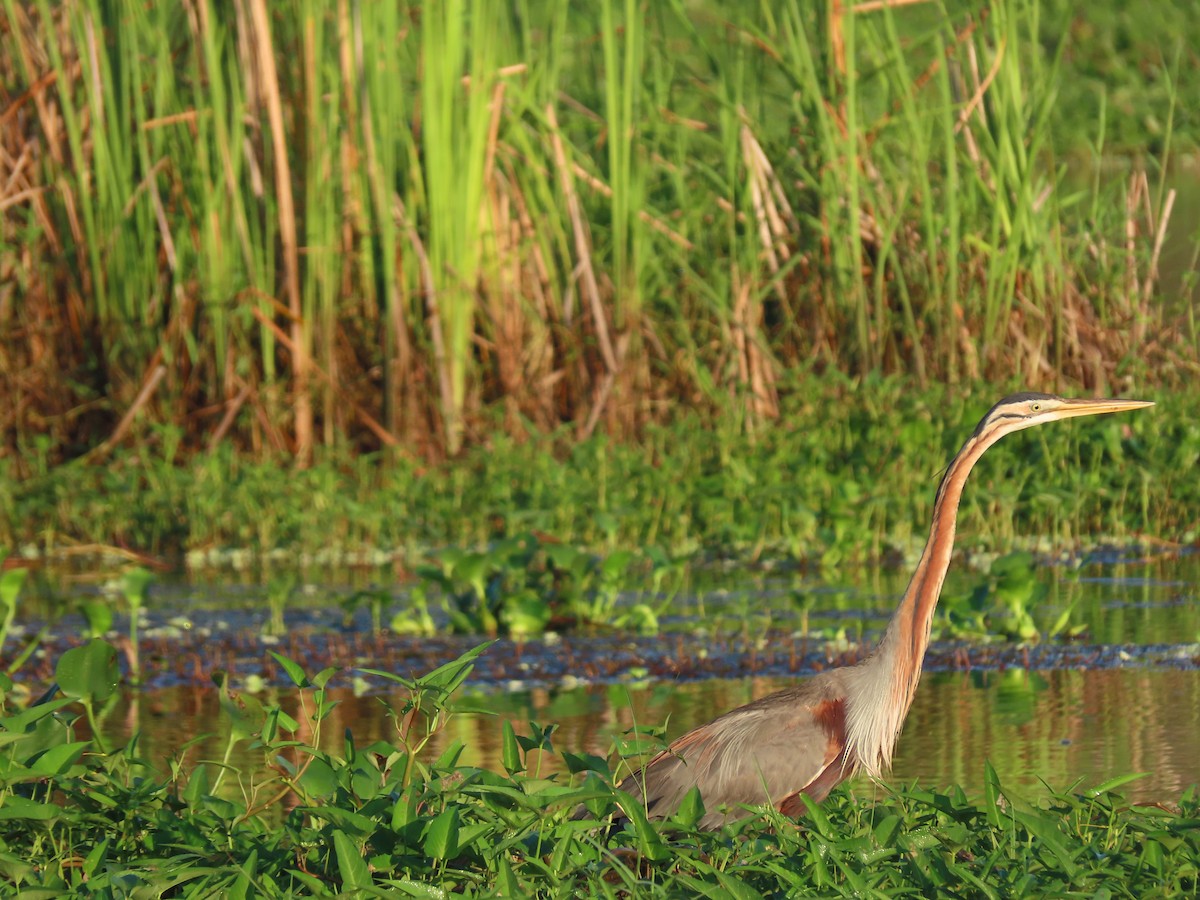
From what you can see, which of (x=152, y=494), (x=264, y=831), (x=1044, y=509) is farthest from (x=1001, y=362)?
(x=264, y=831)

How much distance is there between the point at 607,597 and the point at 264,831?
283 cm

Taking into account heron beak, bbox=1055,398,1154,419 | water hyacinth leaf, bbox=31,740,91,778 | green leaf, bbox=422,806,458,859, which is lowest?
green leaf, bbox=422,806,458,859

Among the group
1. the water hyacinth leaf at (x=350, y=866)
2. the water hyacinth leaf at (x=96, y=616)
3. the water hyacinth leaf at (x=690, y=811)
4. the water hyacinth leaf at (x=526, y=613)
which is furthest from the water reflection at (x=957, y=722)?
the water hyacinth leaf at (x=350, y=866)

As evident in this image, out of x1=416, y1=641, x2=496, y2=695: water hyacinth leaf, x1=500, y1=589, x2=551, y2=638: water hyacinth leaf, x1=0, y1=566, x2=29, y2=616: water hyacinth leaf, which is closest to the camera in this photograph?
x1=416, y1=641, x2=496, y2=695: water hyacinth leaf

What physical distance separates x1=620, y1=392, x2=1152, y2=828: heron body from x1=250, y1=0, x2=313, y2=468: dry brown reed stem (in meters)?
4.21

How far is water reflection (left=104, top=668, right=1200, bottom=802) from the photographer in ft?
15.0

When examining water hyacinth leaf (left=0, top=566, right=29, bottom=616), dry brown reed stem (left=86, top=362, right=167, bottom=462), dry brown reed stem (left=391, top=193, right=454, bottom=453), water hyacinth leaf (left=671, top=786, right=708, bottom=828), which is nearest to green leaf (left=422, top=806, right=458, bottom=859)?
water hyacinth leaf (left=671, top=786, right=708, bottom=828)

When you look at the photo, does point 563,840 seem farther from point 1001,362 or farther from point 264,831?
point 1001,362

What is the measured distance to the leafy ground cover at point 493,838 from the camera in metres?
3.25

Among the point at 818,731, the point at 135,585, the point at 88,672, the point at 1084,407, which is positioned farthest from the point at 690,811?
the point at 135,585

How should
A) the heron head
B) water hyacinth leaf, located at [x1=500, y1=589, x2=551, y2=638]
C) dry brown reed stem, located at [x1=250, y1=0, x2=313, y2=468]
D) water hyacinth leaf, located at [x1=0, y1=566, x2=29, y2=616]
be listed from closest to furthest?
the heron head → water hyacinth leaf, located at [x1=0, y1=566, x2=29, y2=616] → water hyacinth leaf, located at [x1=500, y1=589, x2=551, y2=638] → dry brown reed stem, located at [x1=250, y1=0, x2=313, y2=468]

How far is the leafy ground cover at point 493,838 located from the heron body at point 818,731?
378 millimetres

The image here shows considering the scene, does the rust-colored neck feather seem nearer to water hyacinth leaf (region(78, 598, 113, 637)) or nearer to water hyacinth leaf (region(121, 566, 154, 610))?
water hyacinth leaf (region(78, 598, 113, 637))

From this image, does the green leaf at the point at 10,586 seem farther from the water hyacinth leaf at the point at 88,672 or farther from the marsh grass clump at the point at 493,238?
the marsh grass clump at the point at 493,238
